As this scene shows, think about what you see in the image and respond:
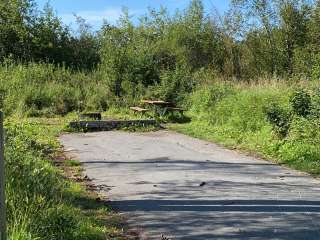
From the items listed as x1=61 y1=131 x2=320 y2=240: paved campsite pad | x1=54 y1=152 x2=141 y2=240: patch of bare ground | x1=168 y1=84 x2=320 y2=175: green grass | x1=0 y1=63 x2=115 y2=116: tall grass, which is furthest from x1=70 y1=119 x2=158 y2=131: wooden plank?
x1=54 y1=152 x2=141 y2=240: patch of bare ground

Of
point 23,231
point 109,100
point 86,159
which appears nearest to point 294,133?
point 86,159

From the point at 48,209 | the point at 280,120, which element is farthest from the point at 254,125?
the point at 48,209

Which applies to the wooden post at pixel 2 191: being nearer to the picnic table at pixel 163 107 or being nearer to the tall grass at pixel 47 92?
the picnic table at pixel 163 107

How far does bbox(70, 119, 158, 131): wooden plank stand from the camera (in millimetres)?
17312

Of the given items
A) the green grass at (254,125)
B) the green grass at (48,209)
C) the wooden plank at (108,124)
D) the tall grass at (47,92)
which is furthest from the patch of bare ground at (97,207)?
the tall grass at (47,92)

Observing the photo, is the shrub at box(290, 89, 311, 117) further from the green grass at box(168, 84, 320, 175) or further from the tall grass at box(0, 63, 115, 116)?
the tall grass at box(0, 63, 115, 116)

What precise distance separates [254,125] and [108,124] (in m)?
4.78

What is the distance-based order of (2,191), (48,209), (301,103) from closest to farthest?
1. (2,191)
2. (48,209)
3. (301,103)

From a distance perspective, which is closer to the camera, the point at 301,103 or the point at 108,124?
the point at 301,103

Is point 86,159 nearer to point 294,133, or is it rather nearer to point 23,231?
point 294,133

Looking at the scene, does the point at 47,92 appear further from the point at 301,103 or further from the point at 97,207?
the point at 97,207

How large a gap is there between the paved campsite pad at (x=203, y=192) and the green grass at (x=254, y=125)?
24.0 inches

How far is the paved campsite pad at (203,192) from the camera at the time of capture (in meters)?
6.39

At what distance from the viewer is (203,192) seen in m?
8.31
